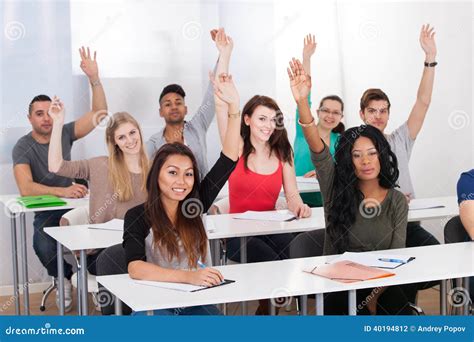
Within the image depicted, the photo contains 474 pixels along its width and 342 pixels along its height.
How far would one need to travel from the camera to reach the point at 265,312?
13.7 ft

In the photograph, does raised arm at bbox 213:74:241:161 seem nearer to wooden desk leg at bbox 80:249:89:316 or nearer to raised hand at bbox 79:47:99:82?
wooden desk leg at bbox 80:249:89:316

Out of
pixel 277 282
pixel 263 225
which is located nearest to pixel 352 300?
pixel 277 282

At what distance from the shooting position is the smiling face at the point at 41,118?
16.9 feet

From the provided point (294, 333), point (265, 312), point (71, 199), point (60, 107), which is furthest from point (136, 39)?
point (294, 333)

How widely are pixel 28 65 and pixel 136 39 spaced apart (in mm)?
718

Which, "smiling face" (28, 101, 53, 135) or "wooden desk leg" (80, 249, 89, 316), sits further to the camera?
"smiling face" (28, 101, 53, 135)

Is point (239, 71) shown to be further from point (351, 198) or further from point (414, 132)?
point (351, 198)

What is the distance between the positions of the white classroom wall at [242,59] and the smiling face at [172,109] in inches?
3.9

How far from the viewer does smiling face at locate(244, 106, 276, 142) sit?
4.55m

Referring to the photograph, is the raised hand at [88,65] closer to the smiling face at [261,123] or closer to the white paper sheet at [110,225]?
the smiling face at [261,123]

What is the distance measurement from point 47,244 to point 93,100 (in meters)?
0.99

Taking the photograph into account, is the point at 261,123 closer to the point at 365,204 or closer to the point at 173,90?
the point at 173,90

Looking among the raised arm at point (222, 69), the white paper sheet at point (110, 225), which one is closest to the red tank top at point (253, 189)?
the raised arm at point (222, 69)

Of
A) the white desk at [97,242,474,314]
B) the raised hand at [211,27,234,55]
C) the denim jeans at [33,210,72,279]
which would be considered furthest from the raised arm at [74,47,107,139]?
the white desk at [97,242,474,314]
